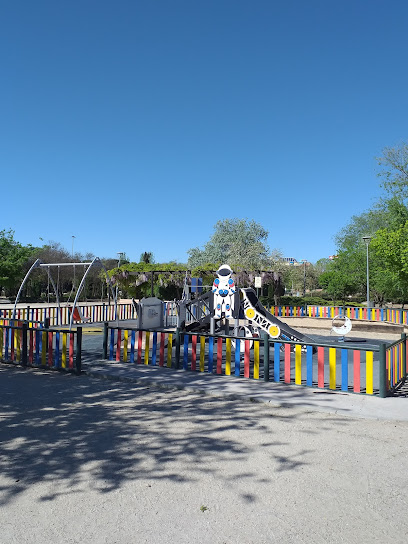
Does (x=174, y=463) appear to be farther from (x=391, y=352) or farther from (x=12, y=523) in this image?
(x=391, y=352)

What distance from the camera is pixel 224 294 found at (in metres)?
13.9

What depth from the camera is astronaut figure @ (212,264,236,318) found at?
13.8m

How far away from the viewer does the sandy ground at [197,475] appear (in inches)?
140

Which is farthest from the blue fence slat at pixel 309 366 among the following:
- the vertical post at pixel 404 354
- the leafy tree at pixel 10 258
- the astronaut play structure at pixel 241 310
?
the leafy tree at pixel 10 258

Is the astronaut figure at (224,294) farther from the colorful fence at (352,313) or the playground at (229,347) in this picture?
the colorful fence at (352,313)

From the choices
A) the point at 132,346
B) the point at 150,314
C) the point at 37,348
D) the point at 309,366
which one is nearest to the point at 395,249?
the point at 150,314

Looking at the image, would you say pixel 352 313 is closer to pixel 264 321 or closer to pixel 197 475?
pixel 264 321

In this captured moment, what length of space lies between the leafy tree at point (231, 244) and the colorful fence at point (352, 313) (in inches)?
991

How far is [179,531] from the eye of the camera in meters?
3.50

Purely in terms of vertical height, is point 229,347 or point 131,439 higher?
point 229,347

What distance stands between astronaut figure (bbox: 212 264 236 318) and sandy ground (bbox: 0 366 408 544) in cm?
649

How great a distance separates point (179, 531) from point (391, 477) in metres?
2.51

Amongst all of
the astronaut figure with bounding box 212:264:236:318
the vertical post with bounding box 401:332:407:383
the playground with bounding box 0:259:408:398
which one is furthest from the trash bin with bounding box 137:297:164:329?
the vertical post with bounding box 401:332:407:383

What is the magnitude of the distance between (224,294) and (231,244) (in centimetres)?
4323
